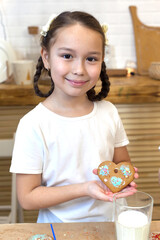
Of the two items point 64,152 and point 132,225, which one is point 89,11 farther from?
point 132,225

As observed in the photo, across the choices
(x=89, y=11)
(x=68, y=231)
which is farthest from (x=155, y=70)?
(x=68, y=231)

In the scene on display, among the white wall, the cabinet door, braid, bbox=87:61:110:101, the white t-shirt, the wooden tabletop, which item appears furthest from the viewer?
the white wall

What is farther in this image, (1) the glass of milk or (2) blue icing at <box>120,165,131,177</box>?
(2) blue icing at <box>120,165,131,177</box>

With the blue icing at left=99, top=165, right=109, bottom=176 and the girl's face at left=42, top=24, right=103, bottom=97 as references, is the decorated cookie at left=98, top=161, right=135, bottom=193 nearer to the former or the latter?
the blue icing at left=99, top=165, right=109, bottom=176

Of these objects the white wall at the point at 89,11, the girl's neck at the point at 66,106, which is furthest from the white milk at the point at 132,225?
the white wall at the point at 89,11

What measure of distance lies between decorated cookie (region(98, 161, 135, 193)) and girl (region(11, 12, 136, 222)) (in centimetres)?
3

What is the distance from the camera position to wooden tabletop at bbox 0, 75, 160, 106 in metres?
1.98

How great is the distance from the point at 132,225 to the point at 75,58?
0.52 metres

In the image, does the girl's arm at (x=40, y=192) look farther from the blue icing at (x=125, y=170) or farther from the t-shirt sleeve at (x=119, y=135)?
the t-shirt sleeve at (x=119, y=135)

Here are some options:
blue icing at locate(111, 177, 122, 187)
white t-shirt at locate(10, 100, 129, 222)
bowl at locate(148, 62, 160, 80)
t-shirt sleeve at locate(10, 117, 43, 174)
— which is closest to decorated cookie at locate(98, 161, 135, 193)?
blue icing at locate(111, 177, 122, 187)

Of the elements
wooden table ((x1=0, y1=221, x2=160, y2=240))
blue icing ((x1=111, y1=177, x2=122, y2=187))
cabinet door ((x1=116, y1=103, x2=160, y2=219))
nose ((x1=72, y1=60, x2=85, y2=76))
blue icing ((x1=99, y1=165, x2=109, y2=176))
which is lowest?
cabinet door ((x1=116, y1=103, x2=160, y2=219))

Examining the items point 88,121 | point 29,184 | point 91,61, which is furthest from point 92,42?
point 29,184

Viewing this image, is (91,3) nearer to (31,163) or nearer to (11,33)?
(11,33)

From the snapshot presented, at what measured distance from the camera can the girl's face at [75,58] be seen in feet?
3.41
